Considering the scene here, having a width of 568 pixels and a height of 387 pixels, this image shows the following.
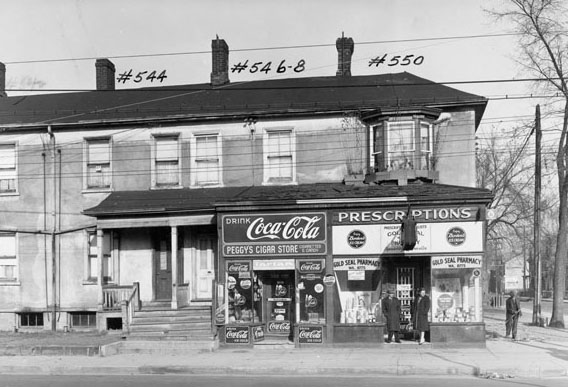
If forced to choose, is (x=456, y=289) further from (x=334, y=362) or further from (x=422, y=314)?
(x=334, y=362)

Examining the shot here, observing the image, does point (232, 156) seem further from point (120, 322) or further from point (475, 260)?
point (475, 260)

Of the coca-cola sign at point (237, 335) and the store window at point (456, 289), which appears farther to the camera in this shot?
the coca-cola sign at point (237, 335)

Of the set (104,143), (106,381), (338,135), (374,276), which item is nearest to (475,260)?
(374,276)

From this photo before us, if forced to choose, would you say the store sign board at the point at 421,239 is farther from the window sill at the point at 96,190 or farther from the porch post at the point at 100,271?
the window sill at the point at 96,190

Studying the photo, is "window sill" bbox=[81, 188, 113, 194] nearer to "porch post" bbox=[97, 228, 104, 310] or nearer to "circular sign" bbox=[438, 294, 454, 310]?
"porch post" bbox=[97, 228, 104, 310]

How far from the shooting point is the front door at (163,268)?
2239 cm

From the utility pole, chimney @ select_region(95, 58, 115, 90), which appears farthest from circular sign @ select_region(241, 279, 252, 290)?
chimney @ select_region(95, 58, 115, 90)

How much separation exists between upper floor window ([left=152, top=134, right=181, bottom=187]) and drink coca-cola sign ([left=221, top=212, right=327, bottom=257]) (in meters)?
4.48

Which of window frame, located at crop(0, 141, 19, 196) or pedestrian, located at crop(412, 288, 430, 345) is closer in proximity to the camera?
pedestrian, located at crop(412, 288, 430, 345)

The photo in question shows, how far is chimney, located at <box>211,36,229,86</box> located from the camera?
2659 cm

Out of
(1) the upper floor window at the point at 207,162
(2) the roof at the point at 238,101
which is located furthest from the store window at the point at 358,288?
(1) the upper floor window at the point at 207,162

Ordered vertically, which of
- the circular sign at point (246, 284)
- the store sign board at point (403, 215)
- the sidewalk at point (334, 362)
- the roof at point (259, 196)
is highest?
the roof at point (259, 196)

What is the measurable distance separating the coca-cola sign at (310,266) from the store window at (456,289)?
330 cm

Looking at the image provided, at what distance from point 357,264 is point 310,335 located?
2502 mm
